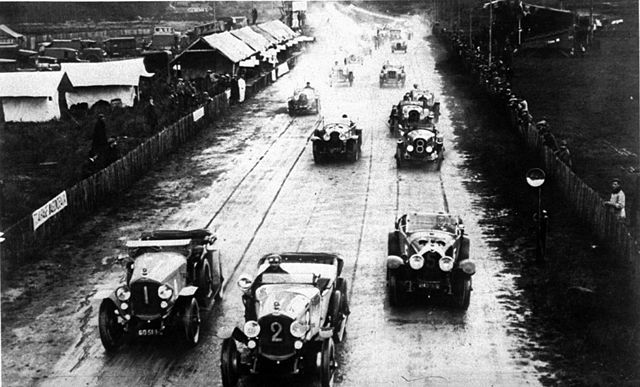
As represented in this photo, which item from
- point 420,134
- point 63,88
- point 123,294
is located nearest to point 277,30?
point 63,88

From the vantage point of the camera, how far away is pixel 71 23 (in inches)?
4311

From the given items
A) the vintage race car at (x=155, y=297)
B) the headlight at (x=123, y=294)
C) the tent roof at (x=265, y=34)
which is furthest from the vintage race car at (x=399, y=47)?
the headlight at (x=123, y=294)

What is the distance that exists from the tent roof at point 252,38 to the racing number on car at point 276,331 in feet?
184

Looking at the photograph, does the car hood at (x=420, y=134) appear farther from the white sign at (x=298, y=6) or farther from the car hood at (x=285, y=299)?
the white sign at (x=298, y=6)

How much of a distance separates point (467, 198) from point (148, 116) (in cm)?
1754

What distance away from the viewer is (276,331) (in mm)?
14984

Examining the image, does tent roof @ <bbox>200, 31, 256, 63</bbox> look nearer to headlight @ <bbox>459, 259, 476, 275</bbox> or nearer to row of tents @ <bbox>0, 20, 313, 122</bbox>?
row of tents @ <bbox>0, 20, 313, 122</bbox>

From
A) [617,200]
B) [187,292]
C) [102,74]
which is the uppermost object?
[102,74]

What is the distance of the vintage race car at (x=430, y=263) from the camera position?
19.0m

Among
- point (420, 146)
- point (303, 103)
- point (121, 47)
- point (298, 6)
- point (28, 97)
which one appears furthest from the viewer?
point (298, 6)

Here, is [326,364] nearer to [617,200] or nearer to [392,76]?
[617,200]

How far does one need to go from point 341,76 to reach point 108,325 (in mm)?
46453

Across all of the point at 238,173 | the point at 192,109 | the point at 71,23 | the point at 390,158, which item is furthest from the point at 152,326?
the point at 71,23

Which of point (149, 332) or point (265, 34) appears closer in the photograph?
point (149, 332)
